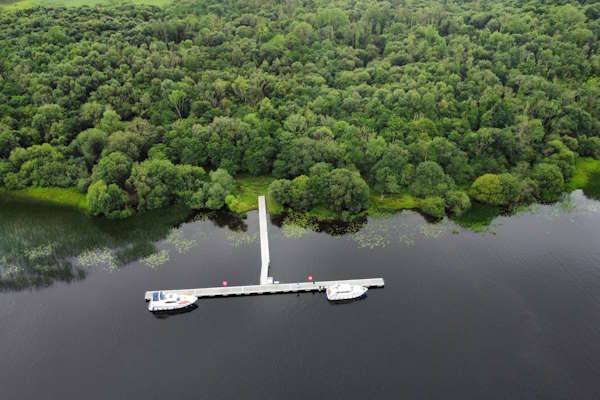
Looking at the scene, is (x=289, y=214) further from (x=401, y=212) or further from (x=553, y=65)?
(x=553, y=65)

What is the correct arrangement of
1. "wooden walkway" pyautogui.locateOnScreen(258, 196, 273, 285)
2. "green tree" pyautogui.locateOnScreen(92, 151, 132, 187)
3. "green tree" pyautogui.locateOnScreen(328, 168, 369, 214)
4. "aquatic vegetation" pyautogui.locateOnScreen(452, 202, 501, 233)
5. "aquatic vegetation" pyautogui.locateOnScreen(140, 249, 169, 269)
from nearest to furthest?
"wooden walkway" pyautogui.locateOnScreen(258, 196, 273, 285) < "aquatic vegetation" pyautogui.locateOnScreen(140, 249, 169, 269) < "aquatic vegetation" pyautogui.locateOnScreen(452, 202, 501, 233) < "green tree" pyautogui.locateOnScreen(328, 168, 369, 214) < "green tree" pyautogui.locateOnScreen(92, 151, 132, 187)

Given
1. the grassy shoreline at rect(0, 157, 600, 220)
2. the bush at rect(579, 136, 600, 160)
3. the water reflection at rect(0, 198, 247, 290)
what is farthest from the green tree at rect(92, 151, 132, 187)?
the bush at rect(579, 136, 600, 160)

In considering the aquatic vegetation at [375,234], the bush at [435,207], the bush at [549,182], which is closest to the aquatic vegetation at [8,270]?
the aquatic vegetation at [375,234]

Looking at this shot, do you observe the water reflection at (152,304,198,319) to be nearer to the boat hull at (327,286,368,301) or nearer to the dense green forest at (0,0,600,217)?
the boat hull at (327,286,368,301)

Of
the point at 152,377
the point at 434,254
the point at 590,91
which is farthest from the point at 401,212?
the point at 590,91

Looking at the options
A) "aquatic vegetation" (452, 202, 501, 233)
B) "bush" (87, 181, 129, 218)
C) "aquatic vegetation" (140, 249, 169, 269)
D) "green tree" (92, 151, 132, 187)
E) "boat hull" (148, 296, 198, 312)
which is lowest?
"aquatic vegetation" (452, 202, 501, 233)

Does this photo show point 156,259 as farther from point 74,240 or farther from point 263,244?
point 263,244

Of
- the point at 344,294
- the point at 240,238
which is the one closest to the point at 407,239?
the point at 344,294
